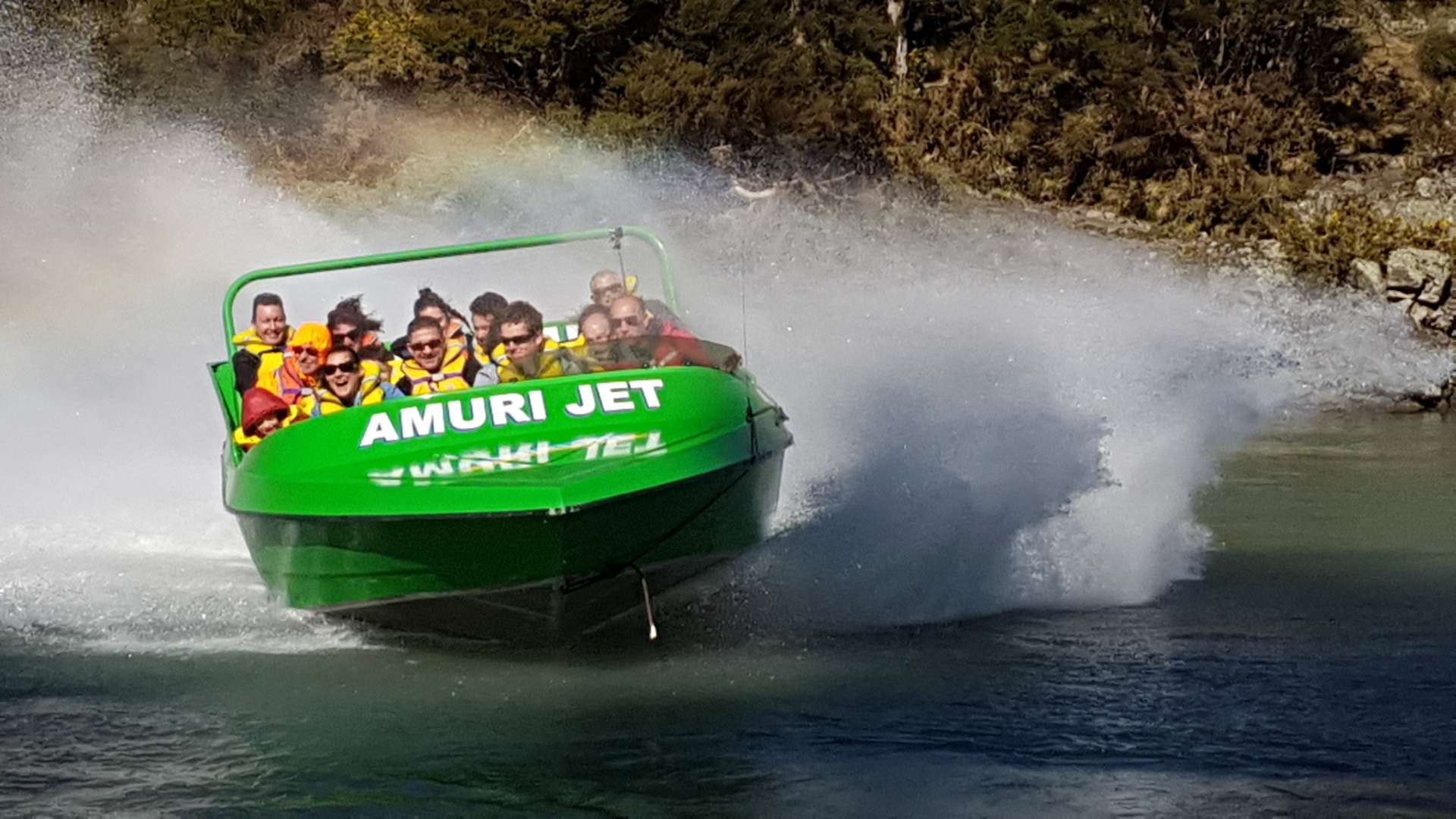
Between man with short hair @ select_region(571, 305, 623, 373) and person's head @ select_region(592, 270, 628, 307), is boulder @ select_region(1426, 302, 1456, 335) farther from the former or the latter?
man with short hair @ select_region(571, 305, 623, 373)

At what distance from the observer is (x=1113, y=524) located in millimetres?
9898

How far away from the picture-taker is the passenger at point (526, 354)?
849 cm

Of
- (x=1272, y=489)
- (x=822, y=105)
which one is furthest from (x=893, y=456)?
(x=822, y=105)

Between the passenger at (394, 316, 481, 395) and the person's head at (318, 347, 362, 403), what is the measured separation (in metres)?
0.19

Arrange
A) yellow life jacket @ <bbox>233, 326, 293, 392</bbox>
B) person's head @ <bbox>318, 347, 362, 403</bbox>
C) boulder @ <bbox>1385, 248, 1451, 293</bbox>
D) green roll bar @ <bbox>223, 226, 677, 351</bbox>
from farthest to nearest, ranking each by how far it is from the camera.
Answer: boulder @ <bbox>1385, 248, 1451, 293</bbox> → green roll bar @ <bbox>223, 226, 677, 351</bbox> → yellow life jacket @ <bbox>233, 326, 293, 392</bbox> → person's head @ <bbox>318, 347, 362, 403</bbox>

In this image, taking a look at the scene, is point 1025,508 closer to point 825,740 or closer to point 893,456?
point 893,456

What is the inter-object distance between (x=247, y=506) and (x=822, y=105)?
59.7ft

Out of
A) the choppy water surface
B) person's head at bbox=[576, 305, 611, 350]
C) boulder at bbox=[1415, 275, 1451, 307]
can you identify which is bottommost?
the choppy water surface

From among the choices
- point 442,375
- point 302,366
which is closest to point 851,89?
point 302,366

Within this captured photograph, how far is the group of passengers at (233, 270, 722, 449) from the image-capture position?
8516mm

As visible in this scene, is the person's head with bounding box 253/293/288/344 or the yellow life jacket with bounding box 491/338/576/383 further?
the person's head with bounding box 253/293/288/344

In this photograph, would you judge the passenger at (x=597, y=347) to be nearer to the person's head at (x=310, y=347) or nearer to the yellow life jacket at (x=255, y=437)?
the person's head at (x=310, y=347)

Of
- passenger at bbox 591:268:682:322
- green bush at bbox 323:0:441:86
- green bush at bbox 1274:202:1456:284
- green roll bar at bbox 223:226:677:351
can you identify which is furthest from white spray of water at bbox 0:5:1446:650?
green bush at bbox 323:0:441:86

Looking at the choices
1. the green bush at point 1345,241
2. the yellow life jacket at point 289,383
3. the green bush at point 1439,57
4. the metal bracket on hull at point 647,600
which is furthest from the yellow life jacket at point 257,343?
the green bush at point 1439,57
